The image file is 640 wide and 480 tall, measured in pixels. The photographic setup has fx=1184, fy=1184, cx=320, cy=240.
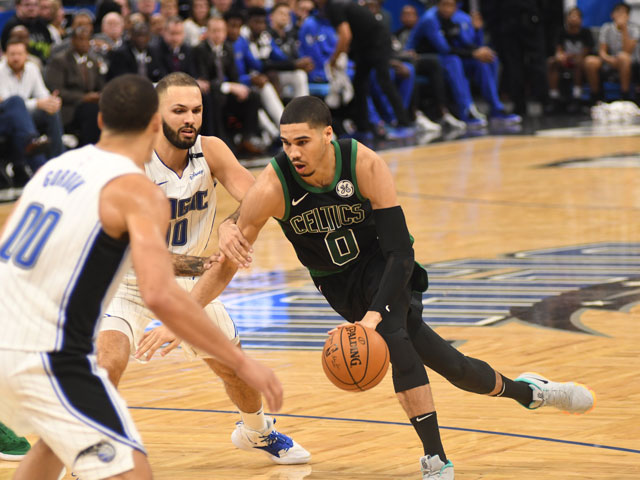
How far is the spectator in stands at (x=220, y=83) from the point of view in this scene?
1534 cm

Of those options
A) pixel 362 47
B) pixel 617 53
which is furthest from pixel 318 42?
pixel 617 53

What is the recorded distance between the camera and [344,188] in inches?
194

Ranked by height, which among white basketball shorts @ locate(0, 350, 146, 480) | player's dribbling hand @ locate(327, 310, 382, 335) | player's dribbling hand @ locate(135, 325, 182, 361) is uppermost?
white basketball shorts @ locate(0, 350, 146, 480)

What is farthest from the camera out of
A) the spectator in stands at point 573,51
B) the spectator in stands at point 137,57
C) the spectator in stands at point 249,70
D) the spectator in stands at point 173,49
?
the spectator in stands at point 573,51

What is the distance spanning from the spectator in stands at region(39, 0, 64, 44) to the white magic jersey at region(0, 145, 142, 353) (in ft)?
39.8

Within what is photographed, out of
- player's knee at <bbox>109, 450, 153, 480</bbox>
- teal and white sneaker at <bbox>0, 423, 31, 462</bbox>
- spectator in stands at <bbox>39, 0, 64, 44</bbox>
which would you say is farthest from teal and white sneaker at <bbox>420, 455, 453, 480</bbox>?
spectator in stands at <bbox>39, 0, 64, 44</bbox>

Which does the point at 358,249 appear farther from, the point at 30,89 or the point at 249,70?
the point at 249,70

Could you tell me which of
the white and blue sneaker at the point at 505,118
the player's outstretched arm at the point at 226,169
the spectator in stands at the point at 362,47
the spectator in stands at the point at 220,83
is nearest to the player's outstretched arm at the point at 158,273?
the player's outstretched arm at the point at 226,169

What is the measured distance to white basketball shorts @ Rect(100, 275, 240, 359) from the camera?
16.4ft

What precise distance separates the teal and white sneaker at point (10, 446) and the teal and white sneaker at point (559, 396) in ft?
7.36

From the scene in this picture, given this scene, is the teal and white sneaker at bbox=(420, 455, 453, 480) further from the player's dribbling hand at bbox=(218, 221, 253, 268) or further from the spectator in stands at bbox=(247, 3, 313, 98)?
the spectator in stands at bbox=(247, 3, 313, 98)

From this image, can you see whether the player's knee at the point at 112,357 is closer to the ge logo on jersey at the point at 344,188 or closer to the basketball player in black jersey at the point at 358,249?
the basketball player in black jersey at the point at 358,249

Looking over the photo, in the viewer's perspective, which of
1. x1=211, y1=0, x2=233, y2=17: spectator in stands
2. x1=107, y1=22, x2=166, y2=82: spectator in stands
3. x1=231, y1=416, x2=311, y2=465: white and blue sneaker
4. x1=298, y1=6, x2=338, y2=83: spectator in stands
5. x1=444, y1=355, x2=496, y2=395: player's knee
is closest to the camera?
x1=444, y1=355, x2=496, y2=395: player's knee

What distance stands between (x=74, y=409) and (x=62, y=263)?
0.42 metres
